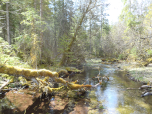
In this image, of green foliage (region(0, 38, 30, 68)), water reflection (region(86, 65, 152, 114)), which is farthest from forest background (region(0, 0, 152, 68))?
water reflection (region(86, 65, 152, 114))

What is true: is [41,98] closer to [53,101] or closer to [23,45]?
[53,101]

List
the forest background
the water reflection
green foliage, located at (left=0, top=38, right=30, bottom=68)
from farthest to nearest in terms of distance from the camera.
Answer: the forest background, green foliage, located at (left=0, top=38, right=30, bottom=68), the water reflection

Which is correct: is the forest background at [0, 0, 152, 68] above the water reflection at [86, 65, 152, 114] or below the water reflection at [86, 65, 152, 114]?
above

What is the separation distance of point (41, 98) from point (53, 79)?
138 centimetres

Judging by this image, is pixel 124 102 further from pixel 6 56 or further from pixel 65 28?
pixel 65 28

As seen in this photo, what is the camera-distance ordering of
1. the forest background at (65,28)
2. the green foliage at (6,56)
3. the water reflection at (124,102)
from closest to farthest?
the water reflection at (124,102) → the green foliage at (6,56) → the forest background at (65,28)

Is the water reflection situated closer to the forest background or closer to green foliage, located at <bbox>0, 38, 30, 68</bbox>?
the forest background

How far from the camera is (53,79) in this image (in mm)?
6598

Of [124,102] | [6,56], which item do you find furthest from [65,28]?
[124,102]

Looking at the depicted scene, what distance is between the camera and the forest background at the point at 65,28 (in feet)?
31.2

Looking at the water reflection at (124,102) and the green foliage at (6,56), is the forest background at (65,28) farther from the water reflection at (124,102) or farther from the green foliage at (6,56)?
the water reflection at (124,102)

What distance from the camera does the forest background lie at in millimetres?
9516

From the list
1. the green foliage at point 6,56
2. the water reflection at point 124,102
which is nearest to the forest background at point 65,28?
the green foliage at point 6,56

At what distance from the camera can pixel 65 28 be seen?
2017cm
